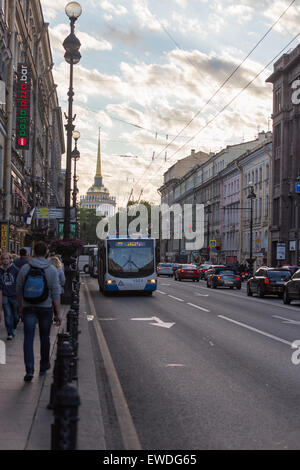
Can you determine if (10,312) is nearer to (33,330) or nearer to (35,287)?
(33,330)

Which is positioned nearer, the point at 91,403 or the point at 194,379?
the point at 91,403

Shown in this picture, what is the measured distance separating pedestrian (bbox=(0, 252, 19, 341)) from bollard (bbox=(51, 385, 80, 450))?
30.2 feet

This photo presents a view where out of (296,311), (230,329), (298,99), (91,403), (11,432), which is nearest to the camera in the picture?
(11,432)

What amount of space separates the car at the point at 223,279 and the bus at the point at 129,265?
12146 mm

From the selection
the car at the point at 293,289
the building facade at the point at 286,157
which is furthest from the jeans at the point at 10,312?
the building facade at the point at 286,157

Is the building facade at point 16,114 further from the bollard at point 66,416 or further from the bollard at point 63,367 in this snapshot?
the bollard at point 66,416

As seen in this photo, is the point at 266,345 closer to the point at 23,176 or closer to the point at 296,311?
the point at 296,311

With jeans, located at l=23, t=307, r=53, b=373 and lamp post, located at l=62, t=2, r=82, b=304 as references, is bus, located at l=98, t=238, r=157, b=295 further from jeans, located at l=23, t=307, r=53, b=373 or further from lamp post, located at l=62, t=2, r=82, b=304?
jeans, located at l=23, t=307, r=53, b=373

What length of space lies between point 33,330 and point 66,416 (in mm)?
4757

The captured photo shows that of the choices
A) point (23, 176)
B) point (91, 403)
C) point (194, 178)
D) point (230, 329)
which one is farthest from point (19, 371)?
point (194, 178)

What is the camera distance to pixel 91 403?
25.3 feet

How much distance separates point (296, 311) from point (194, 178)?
94.5 metres

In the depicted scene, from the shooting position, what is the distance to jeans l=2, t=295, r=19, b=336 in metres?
13.6

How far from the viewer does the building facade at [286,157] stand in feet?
197
